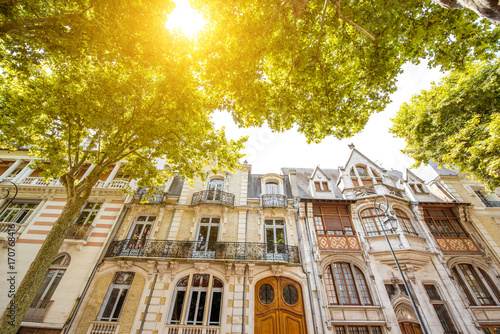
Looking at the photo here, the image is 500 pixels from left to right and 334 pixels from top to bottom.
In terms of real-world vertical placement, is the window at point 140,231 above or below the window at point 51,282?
above

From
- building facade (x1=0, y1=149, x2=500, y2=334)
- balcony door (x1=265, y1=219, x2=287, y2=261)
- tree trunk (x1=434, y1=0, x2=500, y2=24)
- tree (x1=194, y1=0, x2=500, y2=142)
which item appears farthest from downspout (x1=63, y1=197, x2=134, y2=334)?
tree trunk (x1=434, y1=0, x2=500, y2=24)

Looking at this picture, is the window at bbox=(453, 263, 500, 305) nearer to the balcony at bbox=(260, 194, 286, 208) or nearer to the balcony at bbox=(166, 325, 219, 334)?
the balcony at bbox=(260, 194, 286, 208)

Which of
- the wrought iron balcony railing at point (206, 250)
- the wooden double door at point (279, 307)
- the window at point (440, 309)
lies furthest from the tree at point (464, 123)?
the wooden double door at point (279, 307)

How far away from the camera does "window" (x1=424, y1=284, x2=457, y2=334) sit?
1014 cm

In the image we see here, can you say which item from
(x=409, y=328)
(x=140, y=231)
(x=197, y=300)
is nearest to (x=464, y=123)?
(x=409, y=328)

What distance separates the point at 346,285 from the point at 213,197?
9538 millimetres

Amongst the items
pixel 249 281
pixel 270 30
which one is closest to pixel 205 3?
pixel 270 30

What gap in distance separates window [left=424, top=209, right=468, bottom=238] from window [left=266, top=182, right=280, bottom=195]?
34.2 ft

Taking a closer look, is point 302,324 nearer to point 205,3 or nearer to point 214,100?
point 214,100

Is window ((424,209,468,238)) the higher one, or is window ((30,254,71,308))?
window ((424,209,468,238))

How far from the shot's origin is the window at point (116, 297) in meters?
10.0

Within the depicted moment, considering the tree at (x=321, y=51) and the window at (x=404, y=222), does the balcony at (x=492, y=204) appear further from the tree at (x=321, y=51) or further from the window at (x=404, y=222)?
the tree at (x=321, y=51)

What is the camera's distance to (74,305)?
9.84 m

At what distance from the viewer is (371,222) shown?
42.2 feet
